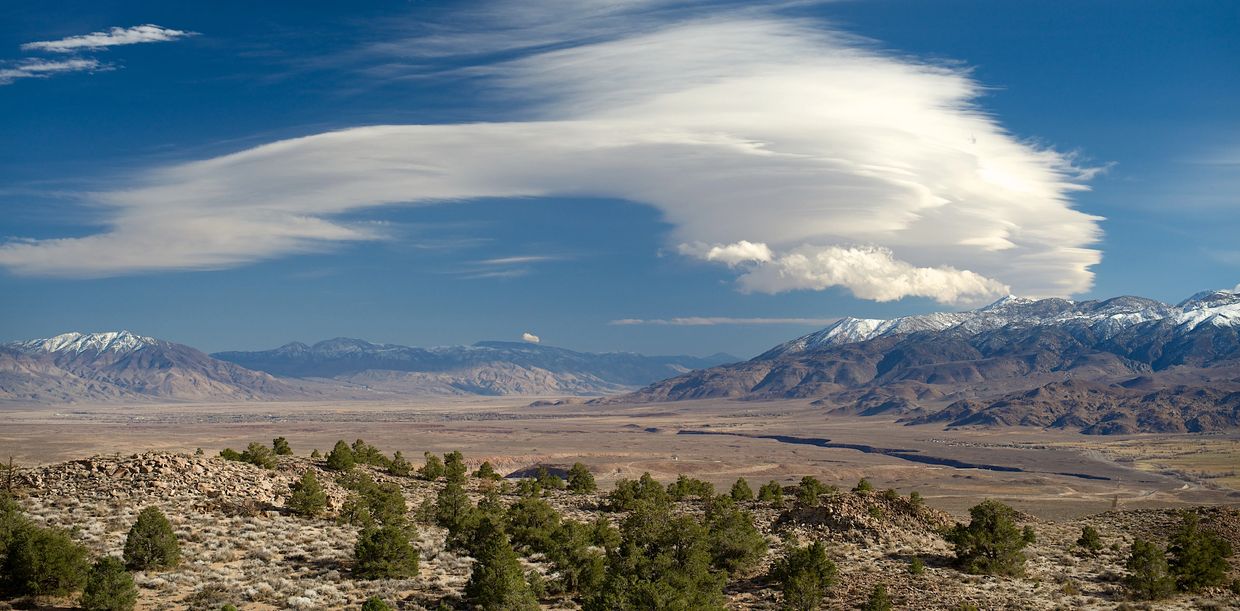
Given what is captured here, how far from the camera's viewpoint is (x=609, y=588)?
27438 millimetres

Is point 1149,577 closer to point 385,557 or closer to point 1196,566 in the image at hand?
point 1196,566

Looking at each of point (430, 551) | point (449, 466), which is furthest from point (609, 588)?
point (449, 466)

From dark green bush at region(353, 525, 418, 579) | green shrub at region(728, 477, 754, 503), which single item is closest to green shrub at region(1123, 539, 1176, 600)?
green shrub at region(728, 477, 754, 503)

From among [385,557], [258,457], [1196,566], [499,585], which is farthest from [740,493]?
[499,585]

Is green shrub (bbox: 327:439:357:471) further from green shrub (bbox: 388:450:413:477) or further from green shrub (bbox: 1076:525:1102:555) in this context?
green shrub (bbox: 1076:525:1102:555)

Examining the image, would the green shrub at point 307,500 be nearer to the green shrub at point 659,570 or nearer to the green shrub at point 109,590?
the green shrub at point 109,590

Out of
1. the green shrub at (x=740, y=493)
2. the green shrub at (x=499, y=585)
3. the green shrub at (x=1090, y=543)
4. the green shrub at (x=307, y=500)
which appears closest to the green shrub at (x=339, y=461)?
the green shrub at (x=307, y=500)

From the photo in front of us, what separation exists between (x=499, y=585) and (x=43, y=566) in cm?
1354

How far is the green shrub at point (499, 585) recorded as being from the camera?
28156 millimetres

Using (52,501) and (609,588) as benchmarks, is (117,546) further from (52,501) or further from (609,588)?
(609,588)

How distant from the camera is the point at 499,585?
93.0 ft

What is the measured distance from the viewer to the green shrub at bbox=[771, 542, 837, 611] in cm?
3006

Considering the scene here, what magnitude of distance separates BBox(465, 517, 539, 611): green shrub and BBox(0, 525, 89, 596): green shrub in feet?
38.9

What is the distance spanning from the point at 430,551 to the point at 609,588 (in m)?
11.6
